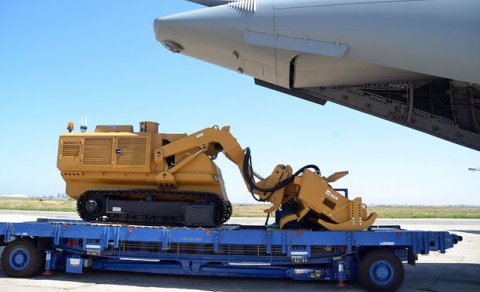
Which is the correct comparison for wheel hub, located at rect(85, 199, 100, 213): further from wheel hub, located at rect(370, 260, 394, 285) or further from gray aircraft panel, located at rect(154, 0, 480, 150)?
wheel hub, located at rect(370, 260, 394, 285)

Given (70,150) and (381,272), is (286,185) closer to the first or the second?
(381,272)

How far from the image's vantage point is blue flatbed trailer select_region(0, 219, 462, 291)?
7.96 meters

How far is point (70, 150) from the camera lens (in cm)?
952

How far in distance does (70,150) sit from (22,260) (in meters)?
2.60

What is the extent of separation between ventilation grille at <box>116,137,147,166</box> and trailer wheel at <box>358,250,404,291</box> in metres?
5.26

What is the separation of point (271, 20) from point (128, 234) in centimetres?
519

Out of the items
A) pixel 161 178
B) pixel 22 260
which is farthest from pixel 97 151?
pixel 22 260

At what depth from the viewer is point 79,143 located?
9.46 m

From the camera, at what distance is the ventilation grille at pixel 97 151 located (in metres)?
9.30

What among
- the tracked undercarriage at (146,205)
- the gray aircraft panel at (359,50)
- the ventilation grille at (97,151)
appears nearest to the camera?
the gray aircraft panel at (359,50)

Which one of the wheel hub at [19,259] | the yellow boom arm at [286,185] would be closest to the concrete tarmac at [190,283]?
the wheel hub at [19,259]

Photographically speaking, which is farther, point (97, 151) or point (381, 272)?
point (97, 151)

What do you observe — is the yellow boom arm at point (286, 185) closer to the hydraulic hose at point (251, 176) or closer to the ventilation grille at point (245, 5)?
the hydraulic hose at point (251, 176)

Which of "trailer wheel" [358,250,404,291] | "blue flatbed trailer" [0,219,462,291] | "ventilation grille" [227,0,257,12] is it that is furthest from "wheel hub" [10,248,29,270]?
"trailer wheel" [358,250,404,291]
